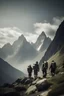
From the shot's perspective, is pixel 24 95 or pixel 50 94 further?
pixel 24 95

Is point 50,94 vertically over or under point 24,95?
under

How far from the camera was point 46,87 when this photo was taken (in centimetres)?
4462

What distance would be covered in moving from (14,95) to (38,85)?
669 centimetres

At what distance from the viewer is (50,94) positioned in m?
36.4

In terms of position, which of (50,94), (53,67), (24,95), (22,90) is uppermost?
(53,67)

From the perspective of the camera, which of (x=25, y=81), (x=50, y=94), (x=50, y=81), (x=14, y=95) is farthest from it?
(x=25, y=81)

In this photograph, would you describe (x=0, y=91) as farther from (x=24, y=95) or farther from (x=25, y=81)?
(x=25, y=81)

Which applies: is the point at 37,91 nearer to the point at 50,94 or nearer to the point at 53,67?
the point at 50,94

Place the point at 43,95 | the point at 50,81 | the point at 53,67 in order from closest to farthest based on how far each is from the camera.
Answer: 1. the point at 43,95
2. the point at 50,81
3. the point at 53,67

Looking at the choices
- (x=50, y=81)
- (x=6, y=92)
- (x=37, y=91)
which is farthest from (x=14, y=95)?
(x=50, y=81)

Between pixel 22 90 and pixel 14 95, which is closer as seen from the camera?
pixel 14 95

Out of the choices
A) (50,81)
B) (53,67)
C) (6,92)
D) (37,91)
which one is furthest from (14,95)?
(53,67)

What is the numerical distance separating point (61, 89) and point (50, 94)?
257 centimetres

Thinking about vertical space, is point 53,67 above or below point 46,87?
above
